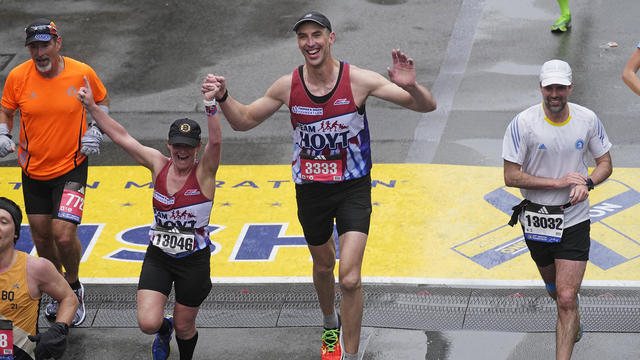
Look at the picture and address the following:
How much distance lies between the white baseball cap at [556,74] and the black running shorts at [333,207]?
1.44m

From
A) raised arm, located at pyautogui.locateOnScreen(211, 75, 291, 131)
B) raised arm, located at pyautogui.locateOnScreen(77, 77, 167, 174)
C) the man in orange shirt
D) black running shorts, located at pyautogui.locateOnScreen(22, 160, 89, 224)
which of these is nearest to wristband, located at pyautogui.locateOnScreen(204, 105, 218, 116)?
raised arm, located at pyautogui.locateOnScreen(211, 75, 291, 131)

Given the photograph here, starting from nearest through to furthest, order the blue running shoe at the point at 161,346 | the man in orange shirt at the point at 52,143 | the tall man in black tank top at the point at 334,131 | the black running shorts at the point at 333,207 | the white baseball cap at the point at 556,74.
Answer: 1. the white baseball cap at the point at 556,74
2. the tall man in black tank top at the point at 334,131
3. the black running shorts at the point at 333,207
4. the blue running shoe at the point at 161,346
5. the man in orange shirt at the point at 52,143

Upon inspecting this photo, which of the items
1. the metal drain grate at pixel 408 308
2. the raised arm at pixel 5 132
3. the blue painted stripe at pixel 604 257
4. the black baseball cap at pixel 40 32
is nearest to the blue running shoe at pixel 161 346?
the metal drain grate at pixel 408 308

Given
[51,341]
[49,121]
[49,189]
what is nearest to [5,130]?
[49,121]

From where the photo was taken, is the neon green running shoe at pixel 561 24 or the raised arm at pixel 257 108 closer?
the raised arm at pixel 257 108

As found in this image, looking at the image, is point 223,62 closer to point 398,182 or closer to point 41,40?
point 398,182

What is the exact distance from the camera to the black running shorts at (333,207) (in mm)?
6586

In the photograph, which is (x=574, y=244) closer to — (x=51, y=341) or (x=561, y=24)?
(x=51, y=341)

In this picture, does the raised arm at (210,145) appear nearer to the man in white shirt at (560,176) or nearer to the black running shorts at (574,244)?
the man in white shirt at (560,176)

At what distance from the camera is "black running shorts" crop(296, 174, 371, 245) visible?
6.59 meters

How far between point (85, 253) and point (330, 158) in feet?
10.9

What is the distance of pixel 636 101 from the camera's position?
11820 mm

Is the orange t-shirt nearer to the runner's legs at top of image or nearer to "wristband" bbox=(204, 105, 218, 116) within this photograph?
"wristband" bbox=(204, 105, 218, 116)

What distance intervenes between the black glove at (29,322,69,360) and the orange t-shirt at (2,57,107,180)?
2.29 metres
